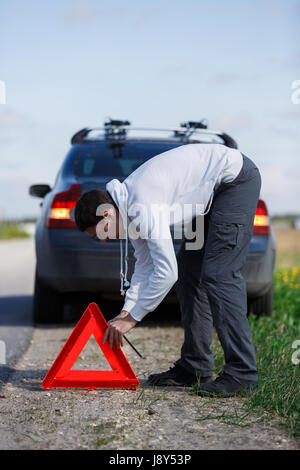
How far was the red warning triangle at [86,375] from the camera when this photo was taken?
3725 millimetres

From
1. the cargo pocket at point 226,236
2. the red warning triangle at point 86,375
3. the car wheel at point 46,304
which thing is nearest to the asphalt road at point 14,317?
the car wheel at point 46,304

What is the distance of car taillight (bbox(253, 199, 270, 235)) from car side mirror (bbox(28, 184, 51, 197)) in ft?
6.53

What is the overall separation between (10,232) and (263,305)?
44057 mm

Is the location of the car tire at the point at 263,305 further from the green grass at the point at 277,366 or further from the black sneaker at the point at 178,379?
the black sneaker at the point at 178,379

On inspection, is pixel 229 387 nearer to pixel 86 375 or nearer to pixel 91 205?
pixel 86 375

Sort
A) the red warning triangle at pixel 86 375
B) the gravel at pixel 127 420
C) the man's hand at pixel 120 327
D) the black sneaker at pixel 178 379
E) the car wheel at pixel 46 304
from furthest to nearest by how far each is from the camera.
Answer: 1. the car wheel at pixel 46 304
2. the black sneaker at pixel 178 379
3. the red warning triangle at pixel 86 375
4. the man's hand at pixel 120 327
5. the gravel at pixel 127 420

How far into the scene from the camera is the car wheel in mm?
5922

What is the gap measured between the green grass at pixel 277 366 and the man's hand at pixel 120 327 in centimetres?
57

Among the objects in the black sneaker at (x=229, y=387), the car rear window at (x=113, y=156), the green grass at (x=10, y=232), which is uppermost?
the car rear window at (x=113, y=156)

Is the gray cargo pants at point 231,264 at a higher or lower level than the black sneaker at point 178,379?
higher

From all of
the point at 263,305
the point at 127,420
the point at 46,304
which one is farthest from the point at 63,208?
the point at 127,420

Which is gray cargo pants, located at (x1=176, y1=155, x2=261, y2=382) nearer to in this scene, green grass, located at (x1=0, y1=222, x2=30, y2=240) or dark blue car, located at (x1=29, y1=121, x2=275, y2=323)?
dark blue car, located at (x1=29, y1=121, x2=275, y2=323)

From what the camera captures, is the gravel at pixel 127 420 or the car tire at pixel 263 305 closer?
the gravel at pixel 127 420
